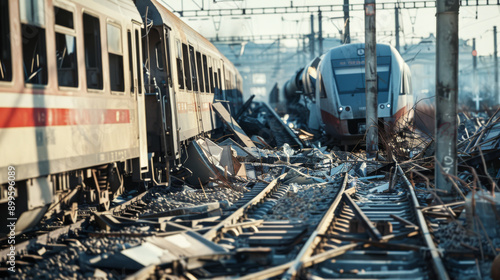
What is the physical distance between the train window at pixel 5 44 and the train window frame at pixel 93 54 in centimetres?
178

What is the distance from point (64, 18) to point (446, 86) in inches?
214

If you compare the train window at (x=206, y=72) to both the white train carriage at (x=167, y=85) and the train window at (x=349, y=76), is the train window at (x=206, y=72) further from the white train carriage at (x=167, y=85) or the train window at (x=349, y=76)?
the train window at (x=349, y=76)

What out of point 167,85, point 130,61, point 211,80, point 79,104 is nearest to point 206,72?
point 211,80

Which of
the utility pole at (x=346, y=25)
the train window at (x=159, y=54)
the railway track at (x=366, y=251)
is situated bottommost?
the railway track at (x=366, y=251)

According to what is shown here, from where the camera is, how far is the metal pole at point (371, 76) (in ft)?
62.2

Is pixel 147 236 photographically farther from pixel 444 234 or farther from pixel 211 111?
pixel 211 111

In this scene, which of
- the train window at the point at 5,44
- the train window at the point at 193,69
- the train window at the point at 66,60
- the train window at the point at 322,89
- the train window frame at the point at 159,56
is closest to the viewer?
the train window at the point at 5,44

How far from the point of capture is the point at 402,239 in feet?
24.1

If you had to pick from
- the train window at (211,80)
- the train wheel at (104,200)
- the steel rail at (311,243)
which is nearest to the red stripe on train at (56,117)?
the train wheel at (104,200)

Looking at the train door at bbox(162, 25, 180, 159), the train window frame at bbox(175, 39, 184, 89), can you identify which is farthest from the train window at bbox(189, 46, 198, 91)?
the train door at bbox(162, 25, 180, 159)

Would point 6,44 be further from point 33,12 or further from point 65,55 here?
point 65,55

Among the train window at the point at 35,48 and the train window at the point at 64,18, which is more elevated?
the train window at the point at 64,18

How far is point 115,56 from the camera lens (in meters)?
9.66

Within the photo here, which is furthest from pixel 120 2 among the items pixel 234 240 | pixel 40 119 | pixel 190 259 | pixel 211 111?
pixel 211 111
